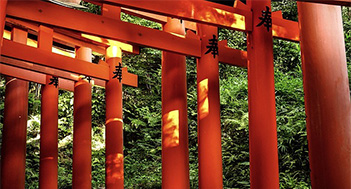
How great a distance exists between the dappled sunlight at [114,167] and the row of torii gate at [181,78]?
0.7 inches

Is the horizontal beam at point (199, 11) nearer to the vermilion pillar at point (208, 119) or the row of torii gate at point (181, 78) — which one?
the row of torii gate at point (181, 78)

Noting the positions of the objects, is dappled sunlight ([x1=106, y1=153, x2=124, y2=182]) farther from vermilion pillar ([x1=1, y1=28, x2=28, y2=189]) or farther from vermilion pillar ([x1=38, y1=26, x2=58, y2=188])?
vermilion pillar ([x1=1, y1=28, x2=28, y2=189])

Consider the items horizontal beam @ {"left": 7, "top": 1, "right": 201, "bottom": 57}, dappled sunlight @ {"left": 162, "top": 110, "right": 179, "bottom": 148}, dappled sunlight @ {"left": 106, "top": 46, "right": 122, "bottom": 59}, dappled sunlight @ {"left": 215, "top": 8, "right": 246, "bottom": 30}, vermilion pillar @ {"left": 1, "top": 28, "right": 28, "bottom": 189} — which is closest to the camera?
horizontal beam @ {"left": 7, "top": 1, "right": 201, "bottom": 57}

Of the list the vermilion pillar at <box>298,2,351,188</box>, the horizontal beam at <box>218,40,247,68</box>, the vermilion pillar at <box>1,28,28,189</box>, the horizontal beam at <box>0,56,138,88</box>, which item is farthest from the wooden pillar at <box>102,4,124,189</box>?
the vermilion pillar at <box>298,2,351,188</box>

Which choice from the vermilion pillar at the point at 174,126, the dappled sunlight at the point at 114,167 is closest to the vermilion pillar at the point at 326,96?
the vermilion pillar at the point at 174,126

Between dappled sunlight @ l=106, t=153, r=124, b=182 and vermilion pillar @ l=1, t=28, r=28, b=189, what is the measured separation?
1853mm

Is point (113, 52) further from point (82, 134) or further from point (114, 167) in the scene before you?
point (114, 167)

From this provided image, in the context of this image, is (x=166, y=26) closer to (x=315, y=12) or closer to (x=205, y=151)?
(x=205, y=151)

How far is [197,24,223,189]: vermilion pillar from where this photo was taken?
6.58 meters

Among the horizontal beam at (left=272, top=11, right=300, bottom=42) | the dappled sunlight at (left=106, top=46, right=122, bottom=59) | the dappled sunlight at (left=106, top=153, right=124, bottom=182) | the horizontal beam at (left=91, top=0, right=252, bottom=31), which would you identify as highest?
the dappled sunlight at (left=106, top=46, right=122, bottom=59)

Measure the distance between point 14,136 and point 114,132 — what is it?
2.12 metres

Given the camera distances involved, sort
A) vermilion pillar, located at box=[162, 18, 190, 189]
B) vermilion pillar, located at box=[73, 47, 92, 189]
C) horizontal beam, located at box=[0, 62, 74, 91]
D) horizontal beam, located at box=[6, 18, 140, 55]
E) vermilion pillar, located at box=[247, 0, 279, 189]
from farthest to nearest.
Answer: vermilion pillar, located at box=[73, 47, 92, 189], horizontal beam, located at box=[6, 18, 140, 55], horizontal beam, located at box=[0, 62, 74, 91], vermilion pillar, located at box=[162, 18, 190, 189], vermilion pillar, located at box=[247, 0, 279, 189]

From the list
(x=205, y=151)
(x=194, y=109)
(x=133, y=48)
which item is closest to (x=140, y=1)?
(x=205, y=151)

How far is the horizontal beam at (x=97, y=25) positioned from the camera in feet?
17.7
